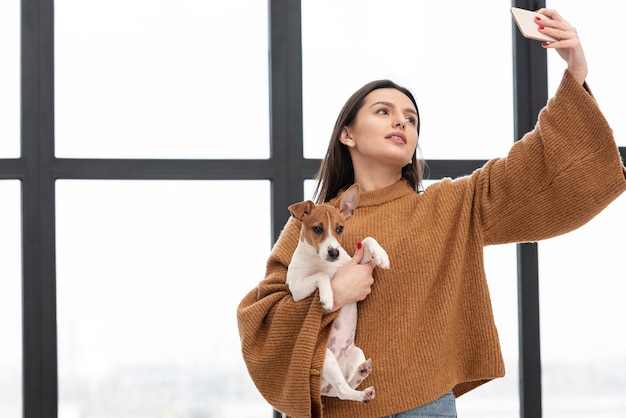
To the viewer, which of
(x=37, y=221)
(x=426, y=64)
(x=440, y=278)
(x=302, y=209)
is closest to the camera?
(x=302, y=209)

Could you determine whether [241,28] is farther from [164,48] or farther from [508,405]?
[508,405]

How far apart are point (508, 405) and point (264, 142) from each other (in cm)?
147

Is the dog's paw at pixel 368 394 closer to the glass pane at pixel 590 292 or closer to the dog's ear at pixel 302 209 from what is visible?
the dog's ear at pixel 302 209

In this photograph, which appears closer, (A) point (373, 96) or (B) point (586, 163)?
(B) point (586, 163)

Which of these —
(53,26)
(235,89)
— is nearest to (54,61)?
(53,26)

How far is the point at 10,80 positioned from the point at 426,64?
164 cm

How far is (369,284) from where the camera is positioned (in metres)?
1.97

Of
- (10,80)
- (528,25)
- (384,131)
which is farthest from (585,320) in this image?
(10,80)

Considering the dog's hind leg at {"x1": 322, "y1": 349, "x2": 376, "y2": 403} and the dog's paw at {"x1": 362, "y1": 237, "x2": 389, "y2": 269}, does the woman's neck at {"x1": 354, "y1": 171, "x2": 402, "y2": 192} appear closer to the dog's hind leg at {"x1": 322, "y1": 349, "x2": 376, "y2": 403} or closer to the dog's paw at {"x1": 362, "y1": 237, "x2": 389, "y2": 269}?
the dog's paw at {"x1": 362, "y1": 237, "x2": 389, "y2": 269}

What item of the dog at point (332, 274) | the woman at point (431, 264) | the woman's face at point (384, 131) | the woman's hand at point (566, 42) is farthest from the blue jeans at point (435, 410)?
the woman's hand at point (566, 42)

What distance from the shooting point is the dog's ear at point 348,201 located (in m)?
2.03

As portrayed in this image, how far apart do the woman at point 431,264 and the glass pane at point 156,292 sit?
3.12ft

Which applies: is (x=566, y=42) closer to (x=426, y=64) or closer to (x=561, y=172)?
Result: (x=561, y=172)

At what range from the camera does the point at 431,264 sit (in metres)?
2.05
